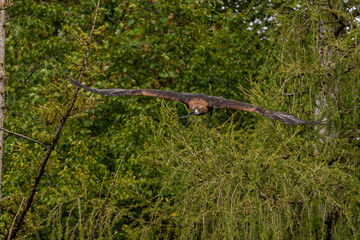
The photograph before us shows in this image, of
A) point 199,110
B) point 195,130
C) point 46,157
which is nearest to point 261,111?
point 199,110

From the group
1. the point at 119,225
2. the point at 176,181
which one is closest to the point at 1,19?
the point at 176,181

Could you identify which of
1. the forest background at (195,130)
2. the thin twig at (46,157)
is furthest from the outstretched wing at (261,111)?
the thin twig at (46,157)

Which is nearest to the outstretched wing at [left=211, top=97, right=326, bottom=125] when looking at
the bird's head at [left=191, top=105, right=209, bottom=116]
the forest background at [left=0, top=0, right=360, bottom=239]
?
the bird's head at [left=191, top=105, right=209, bottom=116]

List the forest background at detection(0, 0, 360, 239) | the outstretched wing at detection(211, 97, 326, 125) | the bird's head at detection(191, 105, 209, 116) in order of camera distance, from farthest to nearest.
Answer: the bird's head at detection(191, 105, 209, 116) → the forest background at detection(0, 0, 360, 239) → the outstretched wing at detection(211, 97, 326, 125)

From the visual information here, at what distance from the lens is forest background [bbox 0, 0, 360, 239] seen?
4984 mm

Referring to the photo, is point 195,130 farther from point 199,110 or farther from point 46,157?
point 46,157

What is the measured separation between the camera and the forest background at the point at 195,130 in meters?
4.98

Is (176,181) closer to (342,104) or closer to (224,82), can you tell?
(342,104)

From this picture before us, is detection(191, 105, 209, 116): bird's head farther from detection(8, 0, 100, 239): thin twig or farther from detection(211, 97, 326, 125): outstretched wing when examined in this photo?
detection(8, 0, 100, 239): thin twig

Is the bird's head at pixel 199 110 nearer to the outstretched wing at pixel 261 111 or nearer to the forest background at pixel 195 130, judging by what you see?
the outstretched wing at pixel 261 111

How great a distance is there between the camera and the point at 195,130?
20.9ft

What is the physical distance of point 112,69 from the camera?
10234 millimetres

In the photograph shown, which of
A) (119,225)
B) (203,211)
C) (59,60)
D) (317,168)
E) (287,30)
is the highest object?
(287,30)

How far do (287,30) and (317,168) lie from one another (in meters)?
2.27
